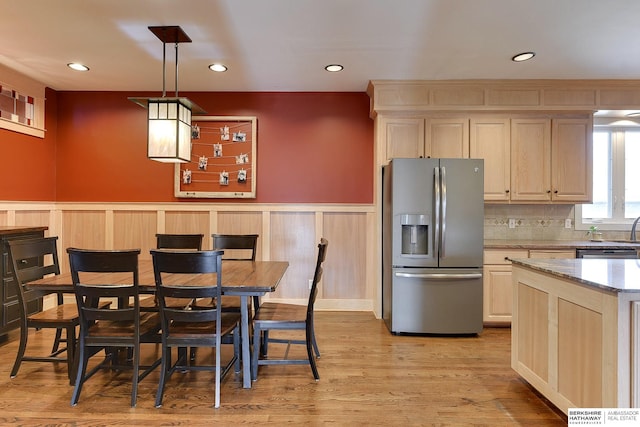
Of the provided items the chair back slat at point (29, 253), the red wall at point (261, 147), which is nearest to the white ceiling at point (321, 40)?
the red wall at point (261, 147)

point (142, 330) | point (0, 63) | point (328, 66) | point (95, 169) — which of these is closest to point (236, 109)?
point (328, 66)

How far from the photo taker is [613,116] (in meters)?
4.24

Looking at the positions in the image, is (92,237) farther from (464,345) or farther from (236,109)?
(464,345)

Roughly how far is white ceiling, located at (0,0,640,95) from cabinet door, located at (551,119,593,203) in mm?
525

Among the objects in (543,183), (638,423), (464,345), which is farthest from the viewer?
(543,183)

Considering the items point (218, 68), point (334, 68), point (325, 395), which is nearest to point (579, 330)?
point (325, 395)

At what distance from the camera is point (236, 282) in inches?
92.0

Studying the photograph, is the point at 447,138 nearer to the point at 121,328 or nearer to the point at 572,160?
the point at 572,160

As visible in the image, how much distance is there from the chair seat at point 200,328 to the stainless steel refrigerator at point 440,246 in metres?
1.69

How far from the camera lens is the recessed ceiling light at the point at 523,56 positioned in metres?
3.19

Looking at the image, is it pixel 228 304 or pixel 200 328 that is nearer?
pixel 200 328

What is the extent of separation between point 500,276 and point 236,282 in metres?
2.72

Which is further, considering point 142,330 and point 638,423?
point 142,330

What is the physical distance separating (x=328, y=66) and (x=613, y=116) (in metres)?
3.40
